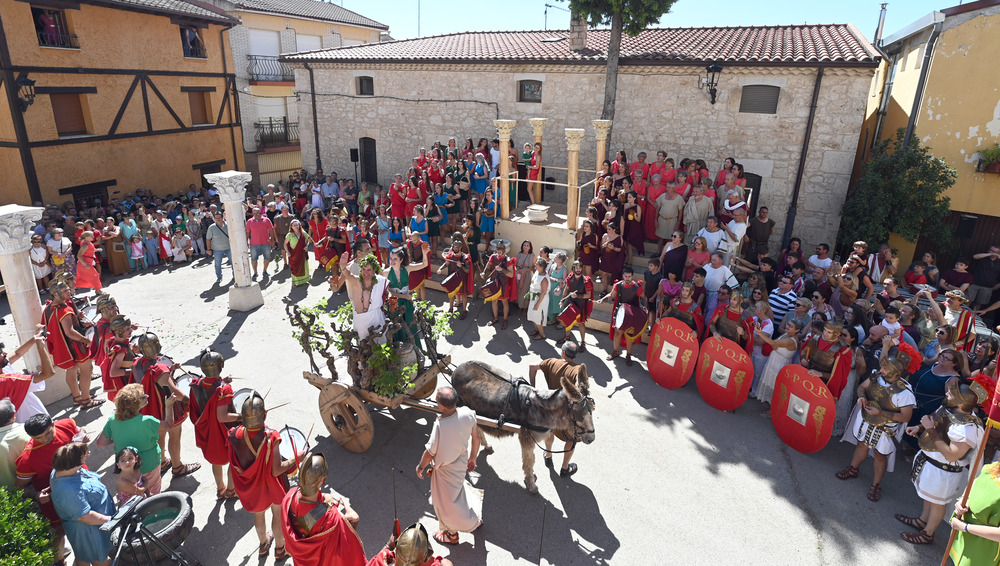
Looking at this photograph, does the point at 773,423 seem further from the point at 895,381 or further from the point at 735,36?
the point at 735,36

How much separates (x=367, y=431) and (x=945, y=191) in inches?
454

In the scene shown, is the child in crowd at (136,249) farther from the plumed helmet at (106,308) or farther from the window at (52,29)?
the window at (52,29)

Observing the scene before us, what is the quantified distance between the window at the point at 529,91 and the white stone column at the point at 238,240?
755cm

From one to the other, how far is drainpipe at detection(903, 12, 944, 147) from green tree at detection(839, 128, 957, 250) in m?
0.41

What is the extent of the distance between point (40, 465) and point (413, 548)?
3470 millimetres

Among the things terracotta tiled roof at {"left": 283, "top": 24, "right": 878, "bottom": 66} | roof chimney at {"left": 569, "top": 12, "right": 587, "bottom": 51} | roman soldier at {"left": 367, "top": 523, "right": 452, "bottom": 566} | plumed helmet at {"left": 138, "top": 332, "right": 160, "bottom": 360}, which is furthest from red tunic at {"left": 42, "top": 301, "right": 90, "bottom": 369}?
roof chimney at {"left": 569, "top": 12, "right": 587, "bottom": 51}

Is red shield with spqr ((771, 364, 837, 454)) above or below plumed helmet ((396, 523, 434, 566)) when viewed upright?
below

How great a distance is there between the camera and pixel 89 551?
4.27m

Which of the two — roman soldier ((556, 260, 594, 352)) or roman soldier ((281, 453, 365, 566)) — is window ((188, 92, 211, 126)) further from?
roman soldier ((281, 453, 365, 566))

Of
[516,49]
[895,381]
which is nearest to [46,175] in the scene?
[516,49]

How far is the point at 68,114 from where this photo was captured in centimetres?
1608

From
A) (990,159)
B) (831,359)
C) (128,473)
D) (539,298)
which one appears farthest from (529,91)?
(128,473)

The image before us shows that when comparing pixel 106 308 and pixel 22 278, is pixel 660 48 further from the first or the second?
pixel 22 278

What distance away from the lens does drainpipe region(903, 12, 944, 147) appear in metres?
10.2
